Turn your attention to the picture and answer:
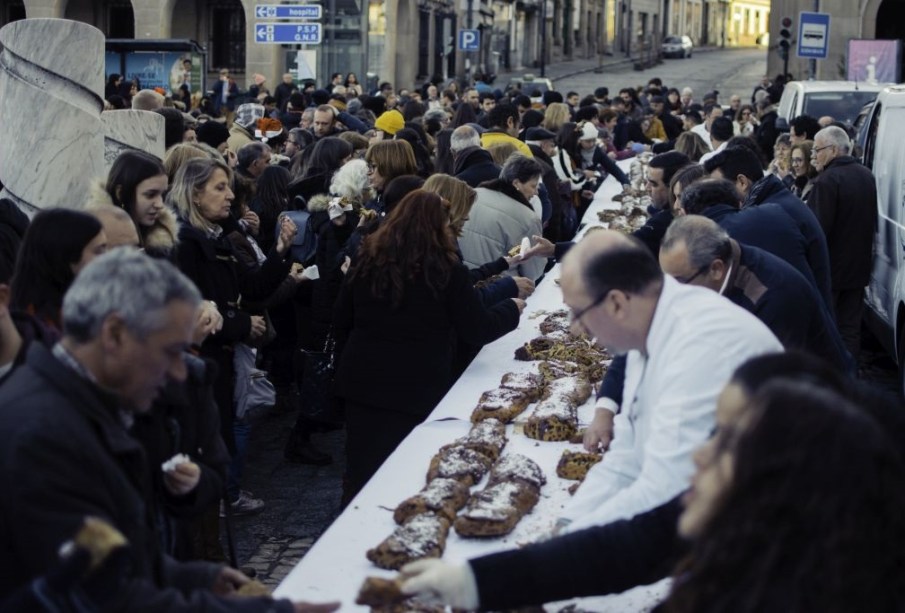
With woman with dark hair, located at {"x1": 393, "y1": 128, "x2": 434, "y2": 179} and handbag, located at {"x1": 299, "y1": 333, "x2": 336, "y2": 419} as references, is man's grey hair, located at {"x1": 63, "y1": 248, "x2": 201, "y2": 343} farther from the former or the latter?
woman with dark hair, located at {"x1": 393, "y1": 128, "x2": 434, "y2": 179}

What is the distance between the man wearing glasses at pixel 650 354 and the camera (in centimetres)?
321

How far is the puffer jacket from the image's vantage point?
25.8 feet

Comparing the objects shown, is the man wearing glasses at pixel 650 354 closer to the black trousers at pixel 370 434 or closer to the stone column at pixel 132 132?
the black trousers at pixel 370 434

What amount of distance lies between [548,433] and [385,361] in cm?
87

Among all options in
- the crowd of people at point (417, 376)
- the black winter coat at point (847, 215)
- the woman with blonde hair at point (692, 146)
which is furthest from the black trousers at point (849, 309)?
the woman with blonde hair at point (692, 146)

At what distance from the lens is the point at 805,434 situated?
2.13m

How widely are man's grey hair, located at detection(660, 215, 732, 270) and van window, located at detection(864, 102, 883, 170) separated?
23.2 feet

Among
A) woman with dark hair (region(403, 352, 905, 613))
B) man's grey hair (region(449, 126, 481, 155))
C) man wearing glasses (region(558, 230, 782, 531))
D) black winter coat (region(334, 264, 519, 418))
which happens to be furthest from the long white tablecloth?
man's grey hair (region(449, 126, 481, 155))

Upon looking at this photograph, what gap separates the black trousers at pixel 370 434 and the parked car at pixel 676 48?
64.9 m

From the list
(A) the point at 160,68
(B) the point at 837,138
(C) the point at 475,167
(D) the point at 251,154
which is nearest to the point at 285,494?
(C) the point at 475,167

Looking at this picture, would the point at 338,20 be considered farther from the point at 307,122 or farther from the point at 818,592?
the point at 818,592

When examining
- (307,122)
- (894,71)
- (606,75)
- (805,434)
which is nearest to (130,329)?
(805,434)

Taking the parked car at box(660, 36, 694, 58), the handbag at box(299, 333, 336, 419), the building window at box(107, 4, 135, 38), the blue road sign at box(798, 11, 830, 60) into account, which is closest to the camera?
the handbag at box(299, 333, 336, 419)

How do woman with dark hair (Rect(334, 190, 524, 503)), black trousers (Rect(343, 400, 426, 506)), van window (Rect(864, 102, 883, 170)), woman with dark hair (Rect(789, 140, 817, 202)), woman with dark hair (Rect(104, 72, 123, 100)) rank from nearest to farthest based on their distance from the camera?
woman with dark hair (Rect(334, 190, 524, 503)) → black trousers (Rect(343, 400, 426, 506)) → woman with dark hair (Rect(789, 140, 817, 202)) → van window (Rect(864, 102, 883, 170)) → woman with dark hair (Rect(104, 72, 123, 100))
